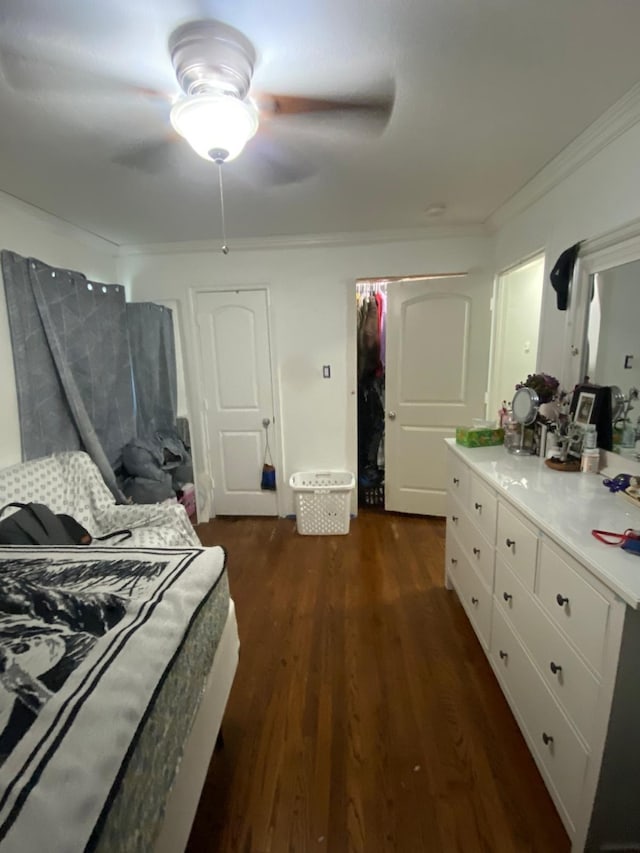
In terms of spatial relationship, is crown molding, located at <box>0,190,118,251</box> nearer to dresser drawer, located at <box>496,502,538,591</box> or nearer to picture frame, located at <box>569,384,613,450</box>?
dresser drawer, located at <box>496,502,538,591</box>

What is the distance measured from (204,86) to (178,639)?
1638 mm

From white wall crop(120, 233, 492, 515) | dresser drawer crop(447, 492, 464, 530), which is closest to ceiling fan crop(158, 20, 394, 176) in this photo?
white wall crop(120, 233, 492, 515)

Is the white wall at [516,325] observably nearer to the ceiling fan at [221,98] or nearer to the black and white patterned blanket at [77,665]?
the ceiling fan at [221,98]

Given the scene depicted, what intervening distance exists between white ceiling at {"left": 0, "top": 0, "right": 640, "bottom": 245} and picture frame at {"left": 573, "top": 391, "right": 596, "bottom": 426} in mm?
1118

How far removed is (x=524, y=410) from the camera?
1.97 metres

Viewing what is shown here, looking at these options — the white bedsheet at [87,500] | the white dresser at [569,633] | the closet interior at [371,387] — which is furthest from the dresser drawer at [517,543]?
the closet interior at [371,387]

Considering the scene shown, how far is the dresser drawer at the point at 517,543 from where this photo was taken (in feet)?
4.28

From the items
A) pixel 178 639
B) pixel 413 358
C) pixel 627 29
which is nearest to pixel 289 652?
pixel 178 639

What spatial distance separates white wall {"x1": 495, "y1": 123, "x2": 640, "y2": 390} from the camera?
1512 mm

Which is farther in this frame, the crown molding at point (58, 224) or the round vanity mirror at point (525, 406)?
the crown molding at point (58, 224)

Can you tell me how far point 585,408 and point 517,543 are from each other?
781mm

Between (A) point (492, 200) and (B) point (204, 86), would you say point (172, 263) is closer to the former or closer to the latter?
(B) point (204, 86)

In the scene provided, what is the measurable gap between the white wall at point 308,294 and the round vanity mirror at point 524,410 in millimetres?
1384

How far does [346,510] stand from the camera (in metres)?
3.05
